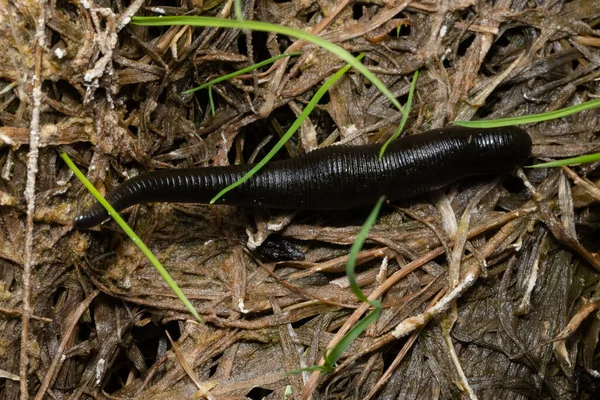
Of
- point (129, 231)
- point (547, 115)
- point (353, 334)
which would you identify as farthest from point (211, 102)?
point (547, 115)

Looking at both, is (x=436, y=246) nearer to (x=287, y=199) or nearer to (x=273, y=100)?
(x=287, y=199)

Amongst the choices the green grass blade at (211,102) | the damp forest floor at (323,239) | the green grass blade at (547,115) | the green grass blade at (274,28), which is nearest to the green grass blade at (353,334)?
the damp forest floor at (323,239)

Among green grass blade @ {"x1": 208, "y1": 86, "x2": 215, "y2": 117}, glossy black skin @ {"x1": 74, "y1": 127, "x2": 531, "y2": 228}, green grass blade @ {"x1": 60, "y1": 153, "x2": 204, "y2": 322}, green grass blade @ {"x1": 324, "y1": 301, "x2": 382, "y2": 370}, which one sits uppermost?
green grass blade @ {"x1": 208, "y1": 86, "x2": 215, "y2": 117}

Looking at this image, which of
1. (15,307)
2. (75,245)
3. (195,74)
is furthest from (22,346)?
(195,74)

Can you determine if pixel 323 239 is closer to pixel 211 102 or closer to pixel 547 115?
pixel 211 102

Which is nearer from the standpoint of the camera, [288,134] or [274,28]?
[274,28]

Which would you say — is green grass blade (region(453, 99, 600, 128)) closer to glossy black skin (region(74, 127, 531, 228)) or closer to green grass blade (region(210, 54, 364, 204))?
glossy black skin (region(74, 127, 531, 228))

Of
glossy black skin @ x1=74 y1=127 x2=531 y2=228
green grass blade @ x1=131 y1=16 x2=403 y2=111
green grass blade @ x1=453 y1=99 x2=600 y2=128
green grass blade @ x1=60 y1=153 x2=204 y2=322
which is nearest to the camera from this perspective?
green grass blade @ x1=131 y1=16 x2=403 y2=111

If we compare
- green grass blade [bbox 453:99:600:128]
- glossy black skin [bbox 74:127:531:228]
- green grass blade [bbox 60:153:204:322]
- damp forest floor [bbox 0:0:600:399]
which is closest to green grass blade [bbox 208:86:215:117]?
damp forest floor [bbox 0:0:600:399]
